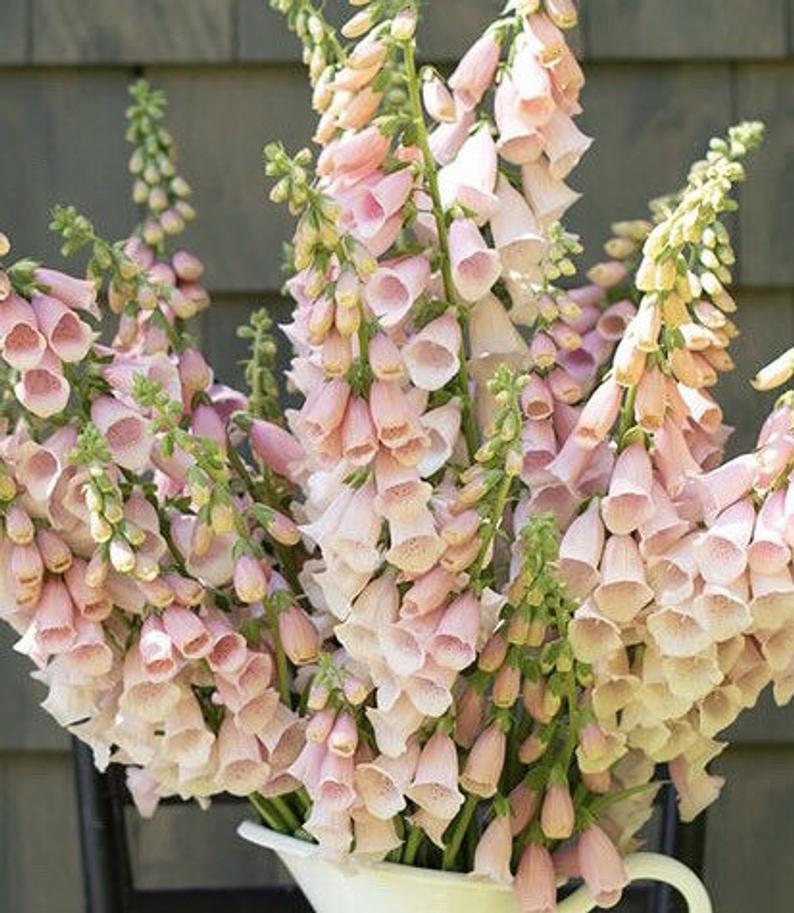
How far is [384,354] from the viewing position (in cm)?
87

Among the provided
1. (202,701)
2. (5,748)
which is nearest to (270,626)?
(202,701)

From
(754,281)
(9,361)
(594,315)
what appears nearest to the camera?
(9,361)

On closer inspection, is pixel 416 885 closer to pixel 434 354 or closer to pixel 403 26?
pixel 434 354

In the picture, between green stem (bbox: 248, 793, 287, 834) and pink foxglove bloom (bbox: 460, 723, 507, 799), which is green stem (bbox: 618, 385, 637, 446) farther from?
green stem (bbox: 248, 793, 287, 834)

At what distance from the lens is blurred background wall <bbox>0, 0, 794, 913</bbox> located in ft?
4.73

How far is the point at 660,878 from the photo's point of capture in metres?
0.97

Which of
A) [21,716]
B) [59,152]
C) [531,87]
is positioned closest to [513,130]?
[531,87]

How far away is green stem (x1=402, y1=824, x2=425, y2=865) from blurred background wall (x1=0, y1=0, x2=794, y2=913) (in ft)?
1.83

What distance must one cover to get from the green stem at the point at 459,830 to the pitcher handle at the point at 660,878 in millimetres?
57

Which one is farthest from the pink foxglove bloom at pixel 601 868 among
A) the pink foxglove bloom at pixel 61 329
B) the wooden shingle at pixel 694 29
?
the wooden shingle at pixel 694 29

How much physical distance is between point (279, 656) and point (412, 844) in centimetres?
11

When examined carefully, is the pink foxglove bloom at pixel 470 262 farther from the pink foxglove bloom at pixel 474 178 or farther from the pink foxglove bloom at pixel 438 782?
the pink foxglove bloom at pixel 438 782

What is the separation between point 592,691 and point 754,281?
604mm

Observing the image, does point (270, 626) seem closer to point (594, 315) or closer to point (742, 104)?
point (594, 315)
